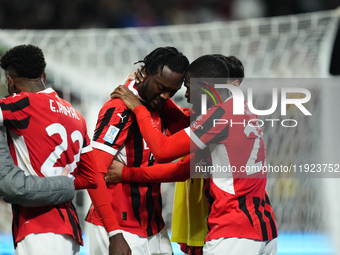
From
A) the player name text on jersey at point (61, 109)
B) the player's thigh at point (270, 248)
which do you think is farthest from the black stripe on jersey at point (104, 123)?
the player's thigh at point (270, 248)

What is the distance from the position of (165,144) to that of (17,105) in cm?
67

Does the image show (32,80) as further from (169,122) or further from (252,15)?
(252,15)

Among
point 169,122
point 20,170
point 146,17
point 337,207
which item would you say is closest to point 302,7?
point 146,17

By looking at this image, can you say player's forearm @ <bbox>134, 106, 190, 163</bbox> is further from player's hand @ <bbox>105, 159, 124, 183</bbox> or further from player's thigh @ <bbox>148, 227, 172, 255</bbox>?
player's thigh @ <bbox>148, 227, 172, 255</bbox>

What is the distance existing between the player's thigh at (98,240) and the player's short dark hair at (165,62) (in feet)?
2.77

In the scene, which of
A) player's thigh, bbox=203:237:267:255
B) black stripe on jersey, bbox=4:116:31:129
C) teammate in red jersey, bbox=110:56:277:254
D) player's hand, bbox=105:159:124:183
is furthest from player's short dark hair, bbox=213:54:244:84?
black stripe on jersey, bbox=4:116:31:129

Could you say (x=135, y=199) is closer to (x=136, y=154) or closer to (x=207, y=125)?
(x=136, y=154)

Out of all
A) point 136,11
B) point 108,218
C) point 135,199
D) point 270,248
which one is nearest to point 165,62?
point 135,199

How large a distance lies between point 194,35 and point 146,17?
3.42 meters

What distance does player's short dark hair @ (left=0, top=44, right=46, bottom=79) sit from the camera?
1481mm

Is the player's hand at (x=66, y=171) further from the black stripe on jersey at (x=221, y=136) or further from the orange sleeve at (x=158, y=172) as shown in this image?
the black stripe on jersey at (x=221, y=136)

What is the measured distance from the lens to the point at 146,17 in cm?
721

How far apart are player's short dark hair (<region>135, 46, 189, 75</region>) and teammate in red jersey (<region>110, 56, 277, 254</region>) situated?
26 cm

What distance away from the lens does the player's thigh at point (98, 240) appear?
6.21 feet
